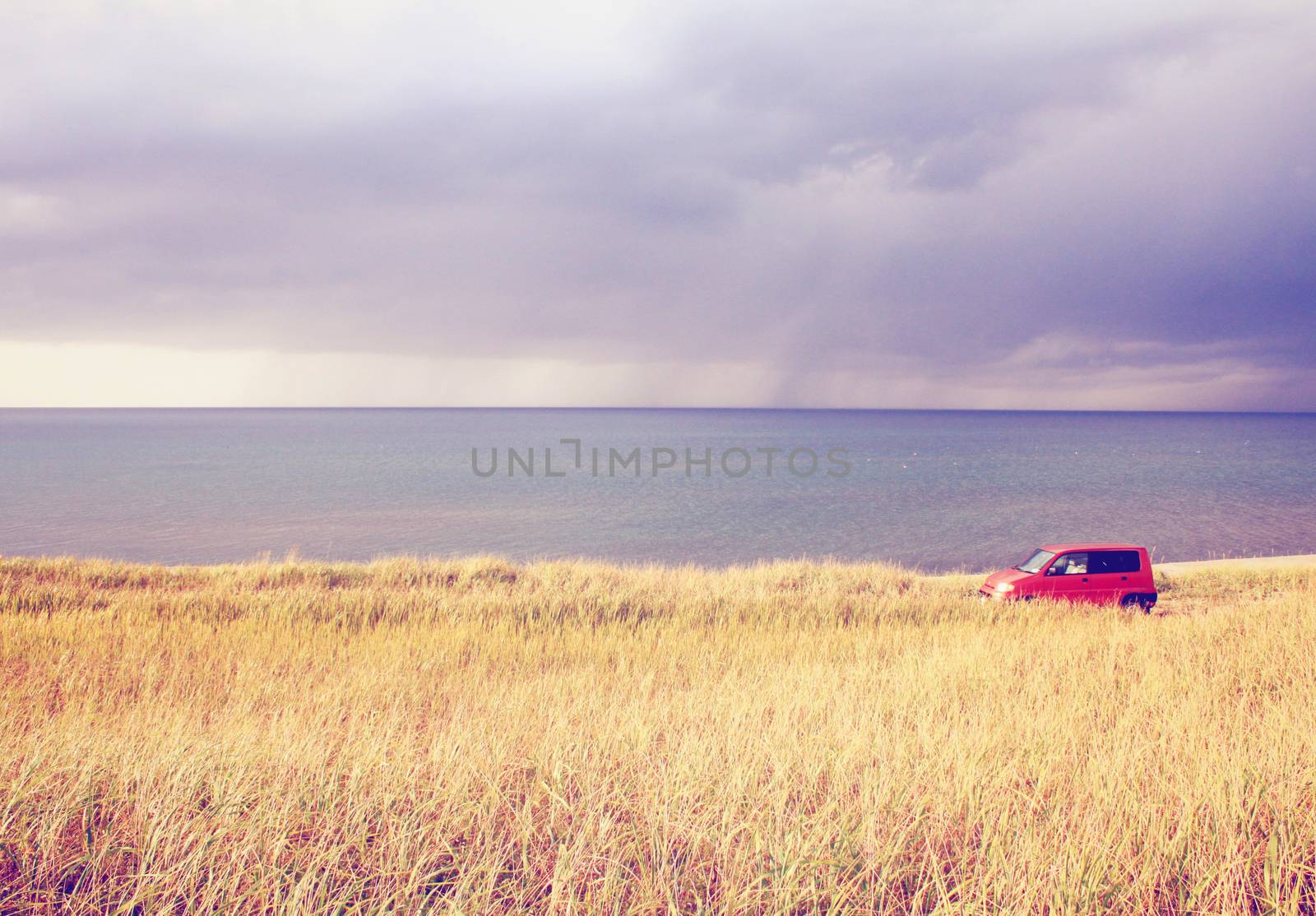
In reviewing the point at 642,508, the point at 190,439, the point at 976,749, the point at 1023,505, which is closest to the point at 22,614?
the point at 976,749

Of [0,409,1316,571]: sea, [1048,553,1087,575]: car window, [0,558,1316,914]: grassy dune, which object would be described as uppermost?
[0,558,1316,914]: grassy dune

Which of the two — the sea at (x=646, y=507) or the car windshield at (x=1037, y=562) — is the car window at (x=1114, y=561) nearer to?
the car windshield at (x=1037, y=562)

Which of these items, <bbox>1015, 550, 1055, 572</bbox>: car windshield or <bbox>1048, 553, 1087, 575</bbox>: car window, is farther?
<bbox>1015, 550, 1055, 572</bbox>: car windshield

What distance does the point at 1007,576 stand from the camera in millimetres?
16125

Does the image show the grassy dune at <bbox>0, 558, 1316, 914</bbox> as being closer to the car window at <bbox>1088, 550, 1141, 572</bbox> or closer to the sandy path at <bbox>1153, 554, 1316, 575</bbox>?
the car window at <bbox>1088, 550, 1141, 572</bbox>

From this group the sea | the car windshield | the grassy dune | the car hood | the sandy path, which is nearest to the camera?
the grassy dune

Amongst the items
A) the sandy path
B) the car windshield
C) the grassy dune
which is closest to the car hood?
the car windshield

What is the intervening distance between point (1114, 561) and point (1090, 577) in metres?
0.73

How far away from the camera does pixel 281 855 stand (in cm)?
328

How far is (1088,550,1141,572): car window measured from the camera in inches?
624

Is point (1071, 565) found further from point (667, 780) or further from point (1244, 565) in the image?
point (1244, 565)

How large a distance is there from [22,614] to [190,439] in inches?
6745

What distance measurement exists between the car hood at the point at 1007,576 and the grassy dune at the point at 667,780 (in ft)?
24.0

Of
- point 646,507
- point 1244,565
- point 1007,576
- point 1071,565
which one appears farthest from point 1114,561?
point 646,507
